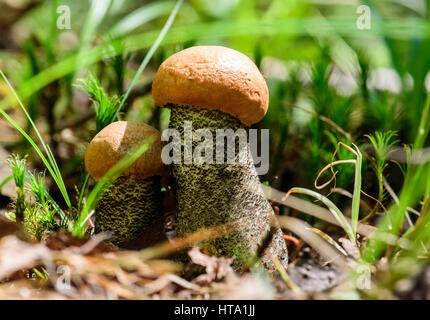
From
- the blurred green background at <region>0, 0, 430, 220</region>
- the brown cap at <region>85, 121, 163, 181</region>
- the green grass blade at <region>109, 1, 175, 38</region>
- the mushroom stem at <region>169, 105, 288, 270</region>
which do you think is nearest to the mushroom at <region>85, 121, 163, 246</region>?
the brown cap at <region>85, 121, 163, 181</region>

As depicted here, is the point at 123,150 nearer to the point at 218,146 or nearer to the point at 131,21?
the point at 218,146

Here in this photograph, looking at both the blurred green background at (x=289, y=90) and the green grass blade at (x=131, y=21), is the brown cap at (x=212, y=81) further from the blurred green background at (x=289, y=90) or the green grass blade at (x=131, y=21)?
the green grass blade at (x=131, y=21)

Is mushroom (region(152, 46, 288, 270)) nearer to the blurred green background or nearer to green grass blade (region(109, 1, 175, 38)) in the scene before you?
the blurred green background

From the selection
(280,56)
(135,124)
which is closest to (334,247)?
(135,124)

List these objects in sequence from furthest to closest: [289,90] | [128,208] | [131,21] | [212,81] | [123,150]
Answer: [131,21] → [289,90] → [128,208] → [123,150] → [212,81]

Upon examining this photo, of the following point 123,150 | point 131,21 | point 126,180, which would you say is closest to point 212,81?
point 123,150

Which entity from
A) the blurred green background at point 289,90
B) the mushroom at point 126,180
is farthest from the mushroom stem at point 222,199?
the blurred green background at point 289,90
